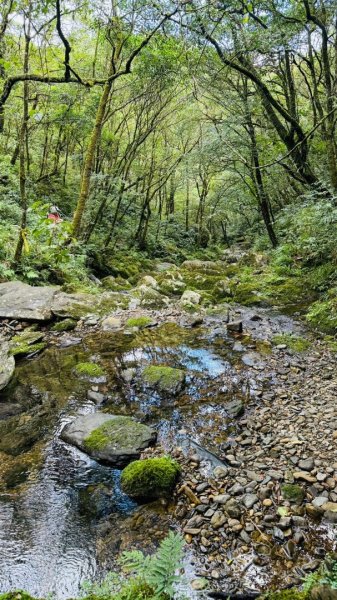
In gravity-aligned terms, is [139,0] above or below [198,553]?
above

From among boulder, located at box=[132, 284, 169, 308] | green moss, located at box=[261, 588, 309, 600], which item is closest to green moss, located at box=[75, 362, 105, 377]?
boulder, located at box=[132, 284, 169, 308]

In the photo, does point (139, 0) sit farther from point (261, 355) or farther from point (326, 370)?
point (326, 370)

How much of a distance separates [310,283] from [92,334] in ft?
24.5

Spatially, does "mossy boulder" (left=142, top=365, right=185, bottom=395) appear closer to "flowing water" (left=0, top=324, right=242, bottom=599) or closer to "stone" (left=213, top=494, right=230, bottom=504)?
"flowing water" (left=0, top=324, right=242, bottom=599)

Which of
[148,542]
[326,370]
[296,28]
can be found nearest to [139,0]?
[296,28]

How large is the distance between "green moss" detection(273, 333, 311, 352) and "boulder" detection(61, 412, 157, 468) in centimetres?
416

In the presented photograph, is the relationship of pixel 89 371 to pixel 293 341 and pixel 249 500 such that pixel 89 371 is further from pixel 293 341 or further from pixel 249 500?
pixel 293 341

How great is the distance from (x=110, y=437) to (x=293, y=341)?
501 centimetres

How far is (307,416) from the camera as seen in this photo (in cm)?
508

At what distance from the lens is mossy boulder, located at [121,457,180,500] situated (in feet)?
12.9

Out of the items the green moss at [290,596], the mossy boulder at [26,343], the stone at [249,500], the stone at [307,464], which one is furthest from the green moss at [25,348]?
the green moss at [290,596]

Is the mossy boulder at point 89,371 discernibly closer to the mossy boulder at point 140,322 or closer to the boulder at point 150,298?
the mossy boulder at point 140,322

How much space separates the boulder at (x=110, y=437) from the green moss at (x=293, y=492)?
1.87 m

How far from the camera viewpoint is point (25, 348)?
26.1 ft
